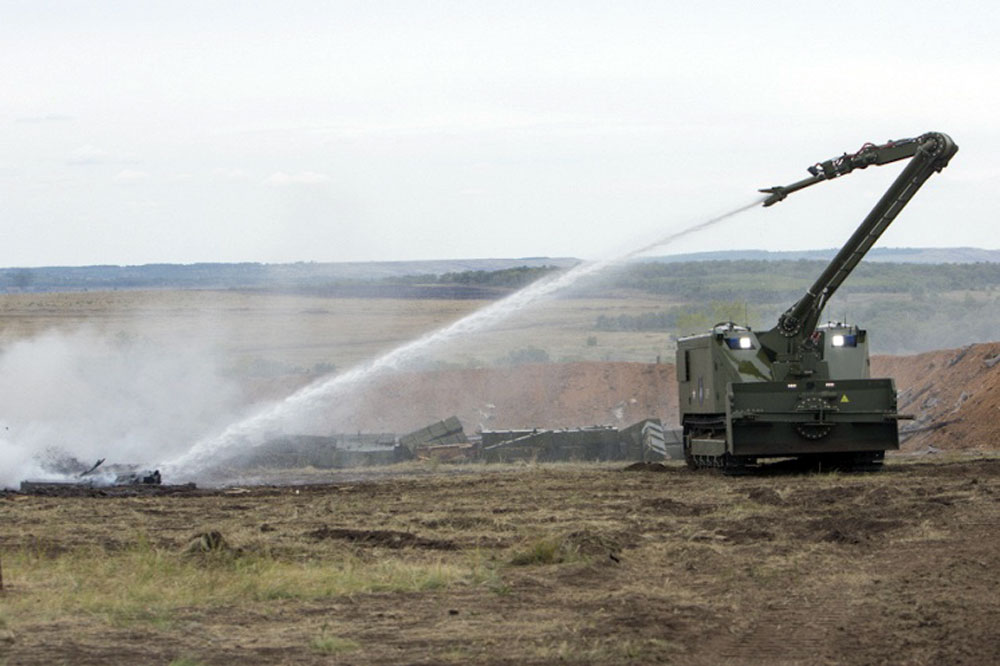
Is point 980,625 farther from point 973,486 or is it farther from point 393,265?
point 393,265

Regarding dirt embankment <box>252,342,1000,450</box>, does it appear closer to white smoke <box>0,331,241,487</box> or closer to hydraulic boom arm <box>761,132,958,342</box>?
white smoke <box>0,331,241,487</box>

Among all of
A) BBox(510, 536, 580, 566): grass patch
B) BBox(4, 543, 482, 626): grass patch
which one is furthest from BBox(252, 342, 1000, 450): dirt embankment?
BBox(4, 543, 482, 626): grass patch

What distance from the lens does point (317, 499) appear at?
25.7m

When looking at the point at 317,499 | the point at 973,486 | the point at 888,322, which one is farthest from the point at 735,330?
the point at 888,322

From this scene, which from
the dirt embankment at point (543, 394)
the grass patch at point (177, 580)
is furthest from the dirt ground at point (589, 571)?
the dirt embankment at point (543, 394)

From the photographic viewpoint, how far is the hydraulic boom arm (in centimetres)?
2653

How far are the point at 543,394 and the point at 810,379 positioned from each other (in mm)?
34511

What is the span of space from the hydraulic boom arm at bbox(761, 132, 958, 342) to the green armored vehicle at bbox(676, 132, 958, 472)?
0.06ft

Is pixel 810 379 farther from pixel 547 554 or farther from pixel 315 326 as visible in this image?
pixel 315 326

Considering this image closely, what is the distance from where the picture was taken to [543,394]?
62.8m

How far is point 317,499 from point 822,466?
32.2 feet

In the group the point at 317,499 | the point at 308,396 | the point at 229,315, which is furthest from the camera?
the point at 229,315

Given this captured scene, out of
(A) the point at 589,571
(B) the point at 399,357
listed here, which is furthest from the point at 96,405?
(A) the point at 589,571

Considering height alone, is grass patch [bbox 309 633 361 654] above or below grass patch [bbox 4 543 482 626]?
above
